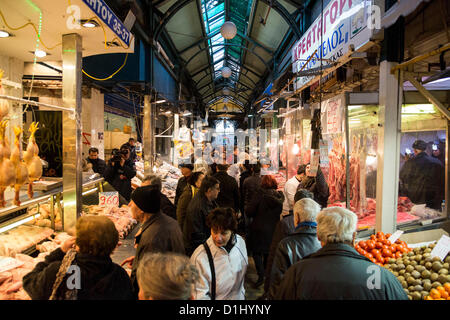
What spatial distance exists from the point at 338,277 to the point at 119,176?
4991 mm

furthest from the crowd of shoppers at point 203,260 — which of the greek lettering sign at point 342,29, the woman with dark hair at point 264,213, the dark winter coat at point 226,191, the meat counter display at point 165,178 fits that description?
the meat counter display at point 165,178

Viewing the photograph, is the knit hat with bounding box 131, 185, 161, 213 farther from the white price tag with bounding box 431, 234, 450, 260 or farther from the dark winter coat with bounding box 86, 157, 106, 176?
the dark winter coat with bounding box 86, 157, 106, 176

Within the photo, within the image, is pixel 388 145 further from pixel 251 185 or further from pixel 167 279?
pixel 167 279

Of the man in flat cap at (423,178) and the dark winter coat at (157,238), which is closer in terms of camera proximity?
the dark winter coat at (157,238)

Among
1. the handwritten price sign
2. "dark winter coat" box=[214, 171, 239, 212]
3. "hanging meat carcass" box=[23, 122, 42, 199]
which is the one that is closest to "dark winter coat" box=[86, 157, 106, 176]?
the handwritten price sign

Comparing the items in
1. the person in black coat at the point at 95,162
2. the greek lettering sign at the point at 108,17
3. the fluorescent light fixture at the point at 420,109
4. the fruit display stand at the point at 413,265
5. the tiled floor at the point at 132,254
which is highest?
the greek lettering sign at the point at 108,17

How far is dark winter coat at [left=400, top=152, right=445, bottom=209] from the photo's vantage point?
16.3 ft

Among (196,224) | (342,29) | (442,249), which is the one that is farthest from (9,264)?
(342,29)

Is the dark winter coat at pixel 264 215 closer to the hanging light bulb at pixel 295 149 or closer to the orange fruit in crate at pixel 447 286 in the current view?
the orange fruit in crate at pixel 447 286

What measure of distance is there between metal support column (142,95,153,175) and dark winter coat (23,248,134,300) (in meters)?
6.81

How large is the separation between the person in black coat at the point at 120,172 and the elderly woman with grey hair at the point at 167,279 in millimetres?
4600

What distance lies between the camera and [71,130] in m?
3.07

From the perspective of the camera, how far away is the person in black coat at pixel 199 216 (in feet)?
11.4
